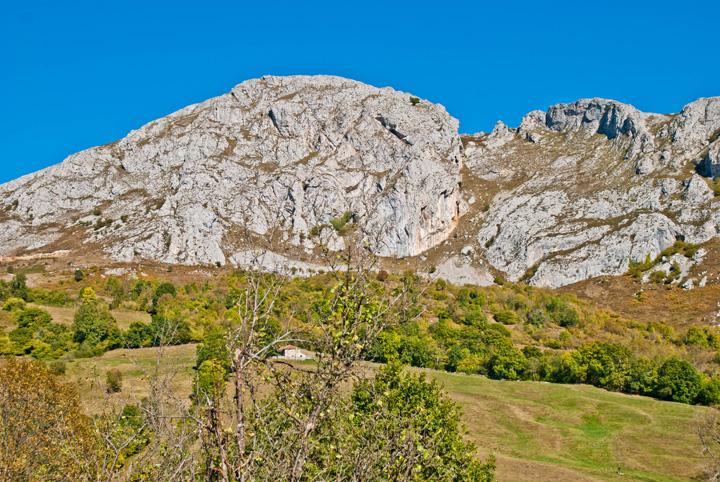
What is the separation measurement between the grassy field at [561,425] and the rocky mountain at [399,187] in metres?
54.1

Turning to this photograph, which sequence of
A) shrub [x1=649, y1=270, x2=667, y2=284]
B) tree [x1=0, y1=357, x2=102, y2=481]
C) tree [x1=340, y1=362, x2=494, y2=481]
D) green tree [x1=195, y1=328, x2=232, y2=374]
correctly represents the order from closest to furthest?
green tree [x1=195, y1=328, x2=232, y2=374]
tree [x1=340, y1=362, x2=494, y2=481]
tree [x1=0, y1=357, x2=102, y2=481]
shrub [x1=649, y1=270, x2=667, y2=284]

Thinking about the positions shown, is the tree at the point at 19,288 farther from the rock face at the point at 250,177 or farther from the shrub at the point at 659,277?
the shrub at the point at 659,277

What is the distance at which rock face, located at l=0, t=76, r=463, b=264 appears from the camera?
133 meters

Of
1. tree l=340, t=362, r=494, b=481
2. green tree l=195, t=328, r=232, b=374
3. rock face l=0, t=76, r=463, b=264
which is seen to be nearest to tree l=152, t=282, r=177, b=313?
rock face l=0, t=76, r=463, b=264

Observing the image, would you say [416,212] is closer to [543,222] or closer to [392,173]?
[392,173]

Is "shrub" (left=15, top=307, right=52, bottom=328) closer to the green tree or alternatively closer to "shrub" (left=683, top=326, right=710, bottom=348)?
the green tree

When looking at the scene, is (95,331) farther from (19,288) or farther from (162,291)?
(19,288)

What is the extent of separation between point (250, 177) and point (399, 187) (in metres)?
34.0

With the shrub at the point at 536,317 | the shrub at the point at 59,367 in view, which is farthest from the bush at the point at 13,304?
the shrub at the point at 536,317

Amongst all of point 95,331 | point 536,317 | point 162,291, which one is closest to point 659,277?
point 536,317

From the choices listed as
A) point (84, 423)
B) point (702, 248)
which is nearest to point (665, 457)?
point (84, 423)

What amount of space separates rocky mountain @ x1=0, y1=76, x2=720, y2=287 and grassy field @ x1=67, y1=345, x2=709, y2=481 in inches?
2131

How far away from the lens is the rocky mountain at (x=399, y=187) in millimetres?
130000

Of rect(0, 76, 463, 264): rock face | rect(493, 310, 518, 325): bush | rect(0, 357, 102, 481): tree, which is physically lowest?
rect(0, 357, 102, 481): tree
